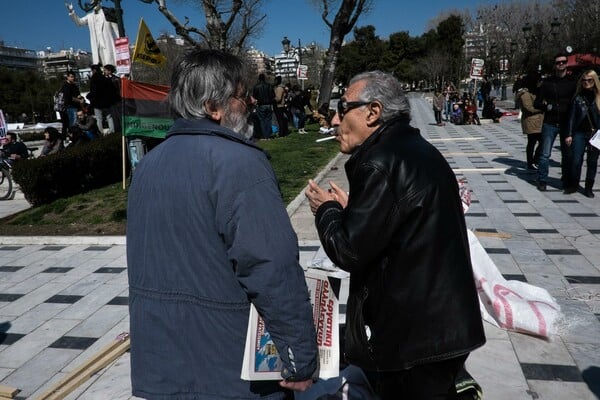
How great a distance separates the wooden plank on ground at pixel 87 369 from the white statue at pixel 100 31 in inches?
492

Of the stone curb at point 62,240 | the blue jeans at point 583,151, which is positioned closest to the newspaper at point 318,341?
the stone curb at point 62,240

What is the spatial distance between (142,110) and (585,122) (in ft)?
23.6

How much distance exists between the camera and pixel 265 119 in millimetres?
17406

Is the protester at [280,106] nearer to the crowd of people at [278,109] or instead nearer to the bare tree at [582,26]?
the crowd of people at [278,109]

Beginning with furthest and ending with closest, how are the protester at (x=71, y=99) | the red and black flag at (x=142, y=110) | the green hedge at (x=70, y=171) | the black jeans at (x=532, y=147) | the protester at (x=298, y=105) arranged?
1. the protester at (x=298, y=105)
2. the protester at (x=71, y=99)
3. the green hedge at (x=70, y=171)
4. the black jeans at (x=532, y=147)
5. the red and black flag at (x=142, y=110)

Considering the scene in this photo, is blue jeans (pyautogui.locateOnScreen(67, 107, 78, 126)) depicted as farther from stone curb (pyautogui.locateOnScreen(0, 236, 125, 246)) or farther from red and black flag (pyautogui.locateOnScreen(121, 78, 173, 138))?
stone curb (pyautogui.locateOnScreen(0, 236, 125, 246))

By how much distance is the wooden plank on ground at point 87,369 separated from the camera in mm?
3053

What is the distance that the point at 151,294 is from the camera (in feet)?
5.52

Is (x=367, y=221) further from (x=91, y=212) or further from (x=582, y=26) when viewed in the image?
(x=582, y=26)

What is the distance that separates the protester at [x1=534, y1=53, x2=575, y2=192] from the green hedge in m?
8.78

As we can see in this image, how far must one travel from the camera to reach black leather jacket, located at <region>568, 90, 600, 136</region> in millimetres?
6875

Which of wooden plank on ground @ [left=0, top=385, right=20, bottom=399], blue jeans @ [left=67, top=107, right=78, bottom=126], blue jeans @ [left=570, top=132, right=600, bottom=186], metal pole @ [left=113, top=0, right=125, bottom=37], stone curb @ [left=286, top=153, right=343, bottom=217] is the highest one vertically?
metal pole @ [left=113, top=0, right=125, bottom=37]

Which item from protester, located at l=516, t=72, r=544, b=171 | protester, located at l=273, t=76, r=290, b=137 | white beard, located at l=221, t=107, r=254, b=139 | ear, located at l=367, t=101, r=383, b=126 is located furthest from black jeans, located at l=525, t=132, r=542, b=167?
protester, located at l=273, t=76, r=290, b=137

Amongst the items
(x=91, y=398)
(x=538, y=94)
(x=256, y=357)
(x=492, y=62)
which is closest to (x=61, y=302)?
(x=91, y=398)
